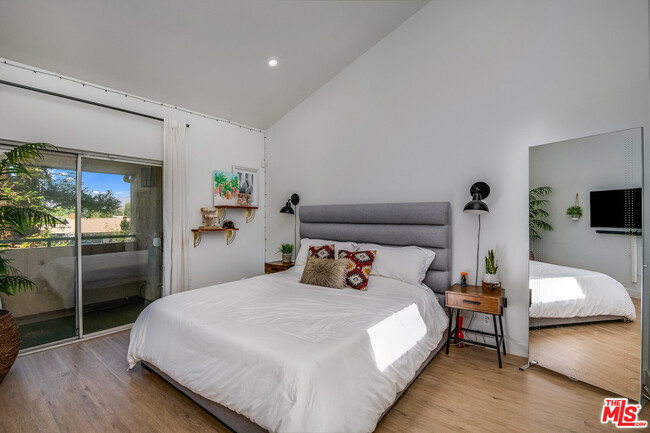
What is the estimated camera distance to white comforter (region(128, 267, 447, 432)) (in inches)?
58.4

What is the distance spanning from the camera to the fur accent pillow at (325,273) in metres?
3.06

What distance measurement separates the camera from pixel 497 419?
198 cm

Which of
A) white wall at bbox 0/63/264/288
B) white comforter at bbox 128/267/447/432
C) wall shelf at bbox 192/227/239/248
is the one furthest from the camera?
wall shelf at bbox 192/227/239/248

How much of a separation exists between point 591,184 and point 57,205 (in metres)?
4.97

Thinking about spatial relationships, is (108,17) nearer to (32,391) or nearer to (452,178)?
(32,391)

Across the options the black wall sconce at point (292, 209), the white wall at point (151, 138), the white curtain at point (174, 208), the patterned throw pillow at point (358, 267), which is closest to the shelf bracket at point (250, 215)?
the white wall at point (151, 138)

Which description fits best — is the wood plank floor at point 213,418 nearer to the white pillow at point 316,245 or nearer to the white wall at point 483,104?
the white wall at point 483,104


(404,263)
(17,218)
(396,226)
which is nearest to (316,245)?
(396,226)

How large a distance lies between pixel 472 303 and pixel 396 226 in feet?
3.76

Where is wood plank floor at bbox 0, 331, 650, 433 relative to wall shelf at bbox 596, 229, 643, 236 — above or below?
below

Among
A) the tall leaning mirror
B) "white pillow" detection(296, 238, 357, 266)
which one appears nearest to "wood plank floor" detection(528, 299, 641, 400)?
the tall leaning mirror

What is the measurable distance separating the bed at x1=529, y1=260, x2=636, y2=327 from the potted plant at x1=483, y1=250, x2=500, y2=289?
29 cm

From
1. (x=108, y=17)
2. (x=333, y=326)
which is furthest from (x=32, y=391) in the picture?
(x=108, y=17)

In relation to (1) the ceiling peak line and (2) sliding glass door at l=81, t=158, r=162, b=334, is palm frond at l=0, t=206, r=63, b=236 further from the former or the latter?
(1) the ceiling peak line
